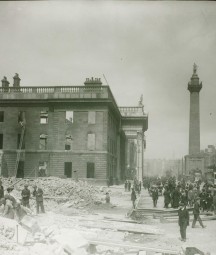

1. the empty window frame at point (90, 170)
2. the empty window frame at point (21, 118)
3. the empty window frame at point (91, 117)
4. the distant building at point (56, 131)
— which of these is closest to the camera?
the empty window frame at point (90, 170)

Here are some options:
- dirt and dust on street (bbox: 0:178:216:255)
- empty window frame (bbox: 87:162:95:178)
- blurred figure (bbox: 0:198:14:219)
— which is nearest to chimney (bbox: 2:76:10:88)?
empty window frame (bbox: 87:162:95:178)

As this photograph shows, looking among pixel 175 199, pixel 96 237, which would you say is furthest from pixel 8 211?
pixel 175 199

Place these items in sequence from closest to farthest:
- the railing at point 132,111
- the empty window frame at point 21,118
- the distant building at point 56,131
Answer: the distant building at point 56,131, the empty window frame at point 21,118, the railing at point 132,111

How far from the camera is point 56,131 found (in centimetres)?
3916

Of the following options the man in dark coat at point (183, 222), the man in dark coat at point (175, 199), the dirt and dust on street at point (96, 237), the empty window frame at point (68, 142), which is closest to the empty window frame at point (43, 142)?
the empty window frame at point (68, 142)

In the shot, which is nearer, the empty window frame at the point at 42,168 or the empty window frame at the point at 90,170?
the empty window frame at the point at 90,170

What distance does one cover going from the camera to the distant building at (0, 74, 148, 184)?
38.3 metres

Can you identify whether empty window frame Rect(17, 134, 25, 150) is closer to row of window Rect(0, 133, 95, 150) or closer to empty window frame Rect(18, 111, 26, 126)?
row of window Rect(0, 133, 95, 150)

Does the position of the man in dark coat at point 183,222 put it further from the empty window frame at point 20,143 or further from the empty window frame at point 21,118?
the empty window frame at point 21,118

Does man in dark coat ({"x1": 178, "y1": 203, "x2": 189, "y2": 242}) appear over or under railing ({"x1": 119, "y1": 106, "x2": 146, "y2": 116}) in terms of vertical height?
under

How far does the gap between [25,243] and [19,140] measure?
2901 centimetres

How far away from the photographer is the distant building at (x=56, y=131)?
38.3 m

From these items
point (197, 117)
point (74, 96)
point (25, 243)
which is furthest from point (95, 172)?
point (197, 117)

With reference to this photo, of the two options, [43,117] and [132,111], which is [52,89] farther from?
[132,111]
